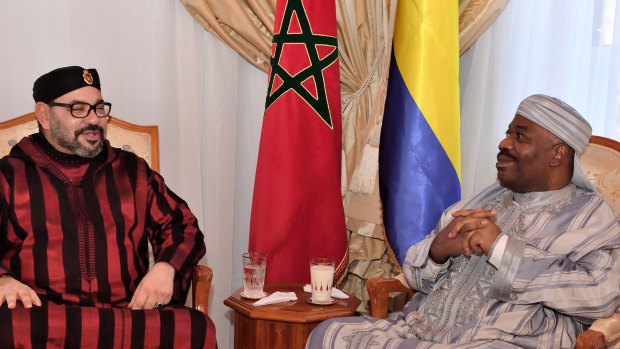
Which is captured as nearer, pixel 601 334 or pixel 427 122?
pixel 601 334

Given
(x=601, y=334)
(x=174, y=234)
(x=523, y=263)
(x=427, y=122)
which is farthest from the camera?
(x=427, y=122)

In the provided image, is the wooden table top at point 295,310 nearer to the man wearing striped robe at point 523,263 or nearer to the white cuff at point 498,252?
the man wearing striped robe at point 523,263

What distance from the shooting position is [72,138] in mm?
2844

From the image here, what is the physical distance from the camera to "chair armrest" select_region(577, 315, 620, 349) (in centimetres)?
217

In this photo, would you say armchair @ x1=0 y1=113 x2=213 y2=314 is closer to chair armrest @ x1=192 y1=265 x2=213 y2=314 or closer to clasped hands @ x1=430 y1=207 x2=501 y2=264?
chair armrest @ x1=192 y1=265 x2=213 y2=314

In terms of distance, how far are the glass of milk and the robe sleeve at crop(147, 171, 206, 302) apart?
A: 502 millimetres

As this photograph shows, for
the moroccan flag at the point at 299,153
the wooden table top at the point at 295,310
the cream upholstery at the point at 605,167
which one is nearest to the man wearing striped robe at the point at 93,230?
the wooden table top at the point at 295,310

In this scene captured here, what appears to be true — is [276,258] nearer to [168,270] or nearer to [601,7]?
[168,270]

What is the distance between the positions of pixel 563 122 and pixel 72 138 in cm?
197

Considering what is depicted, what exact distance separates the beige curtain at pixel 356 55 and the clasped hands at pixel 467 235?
114 centimetres

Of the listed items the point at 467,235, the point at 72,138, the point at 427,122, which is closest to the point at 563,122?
the point at 467,235

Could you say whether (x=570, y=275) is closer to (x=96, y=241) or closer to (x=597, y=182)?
(x=597, y=182)

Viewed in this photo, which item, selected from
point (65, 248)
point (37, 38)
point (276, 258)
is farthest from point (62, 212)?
point (37, 38)

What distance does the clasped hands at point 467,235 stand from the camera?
2412mm
